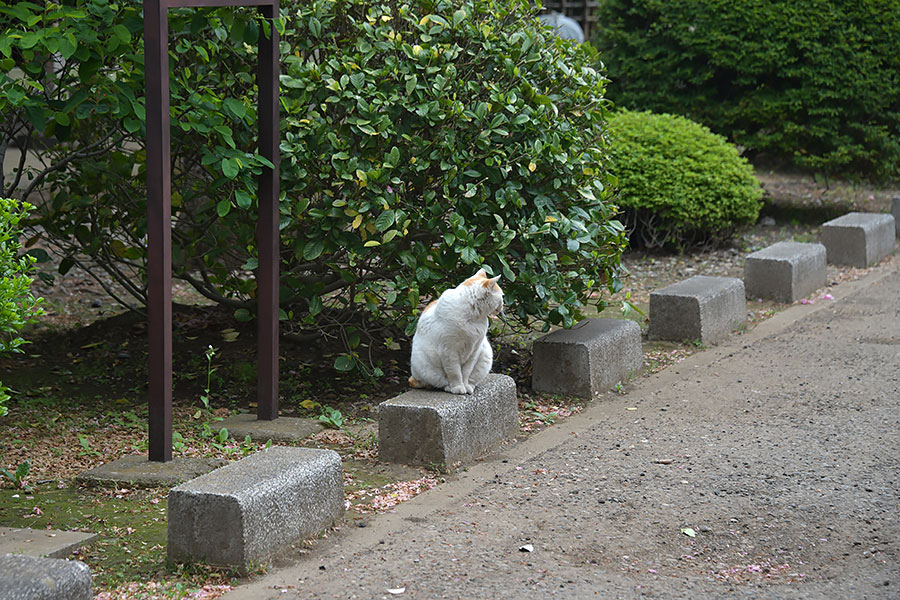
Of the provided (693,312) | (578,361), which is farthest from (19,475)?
(693,312)

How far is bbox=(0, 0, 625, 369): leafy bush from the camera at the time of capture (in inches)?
225

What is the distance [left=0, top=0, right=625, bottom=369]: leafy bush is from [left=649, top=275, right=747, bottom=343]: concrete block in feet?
4.58

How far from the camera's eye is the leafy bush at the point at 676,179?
34.3ft

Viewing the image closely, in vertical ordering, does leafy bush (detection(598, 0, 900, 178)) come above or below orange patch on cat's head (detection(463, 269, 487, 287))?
above

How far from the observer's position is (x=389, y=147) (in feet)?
19.6

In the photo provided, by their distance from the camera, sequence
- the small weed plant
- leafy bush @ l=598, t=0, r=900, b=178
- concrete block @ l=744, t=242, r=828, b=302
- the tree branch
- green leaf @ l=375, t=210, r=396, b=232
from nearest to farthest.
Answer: the small weed plant < green leaf @ l=375, t=210, r=396, b=232 < the tree branch < concrete block @ l=744, t=242, r=828, b=302 < leafy bush @ l=598, t=0, r=900, b=178

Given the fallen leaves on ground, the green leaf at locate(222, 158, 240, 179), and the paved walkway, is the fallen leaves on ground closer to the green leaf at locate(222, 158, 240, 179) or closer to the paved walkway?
the paved walkway

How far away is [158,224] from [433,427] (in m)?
1.55

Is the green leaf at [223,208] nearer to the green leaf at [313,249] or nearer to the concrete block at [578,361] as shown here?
the green leaf at [313,249]

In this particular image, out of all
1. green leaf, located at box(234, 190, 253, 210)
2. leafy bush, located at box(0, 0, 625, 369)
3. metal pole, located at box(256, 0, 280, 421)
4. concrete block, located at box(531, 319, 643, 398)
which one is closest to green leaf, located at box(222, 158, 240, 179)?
leafy bush, located at box(0, 0, 625, 369)

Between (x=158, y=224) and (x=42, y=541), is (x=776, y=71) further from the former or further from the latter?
(x=42, y=541)

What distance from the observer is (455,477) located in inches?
199

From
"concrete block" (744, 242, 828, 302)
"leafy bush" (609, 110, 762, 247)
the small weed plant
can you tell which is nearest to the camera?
the small weed plant

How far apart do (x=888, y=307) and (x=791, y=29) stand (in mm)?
4198
